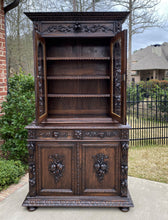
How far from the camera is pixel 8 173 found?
289 centimetres

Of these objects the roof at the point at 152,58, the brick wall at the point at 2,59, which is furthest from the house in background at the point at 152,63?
the brick wall at the point at 2,59

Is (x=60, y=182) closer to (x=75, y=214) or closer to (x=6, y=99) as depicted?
(x=75, y=214)

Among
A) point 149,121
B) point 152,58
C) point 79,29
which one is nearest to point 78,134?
point 79,29

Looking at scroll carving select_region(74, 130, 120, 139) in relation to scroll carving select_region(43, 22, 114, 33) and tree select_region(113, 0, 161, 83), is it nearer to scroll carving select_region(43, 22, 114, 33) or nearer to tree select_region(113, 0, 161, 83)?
scroll carving select_region(43, 22, 114, 33)

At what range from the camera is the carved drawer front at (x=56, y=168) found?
7.59ft

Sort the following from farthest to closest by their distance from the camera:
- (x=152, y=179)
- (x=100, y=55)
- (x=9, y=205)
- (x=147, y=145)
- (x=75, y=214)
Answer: (x=147, y=145), (x=152, y=179), (x=100, y=55), (x=9, y=205), (x=75, y=214)

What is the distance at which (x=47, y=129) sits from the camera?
7.49 ft

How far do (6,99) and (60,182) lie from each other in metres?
1.77

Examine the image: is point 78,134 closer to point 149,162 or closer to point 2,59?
point 2,59

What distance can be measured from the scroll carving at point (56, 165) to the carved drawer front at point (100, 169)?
0.84ft

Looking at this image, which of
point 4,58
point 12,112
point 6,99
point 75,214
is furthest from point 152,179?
point 4,58

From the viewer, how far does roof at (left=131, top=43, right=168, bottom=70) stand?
17.9 meters

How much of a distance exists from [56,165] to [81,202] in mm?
507

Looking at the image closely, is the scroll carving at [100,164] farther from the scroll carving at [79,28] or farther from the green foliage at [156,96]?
the green foliage at [156,96]
